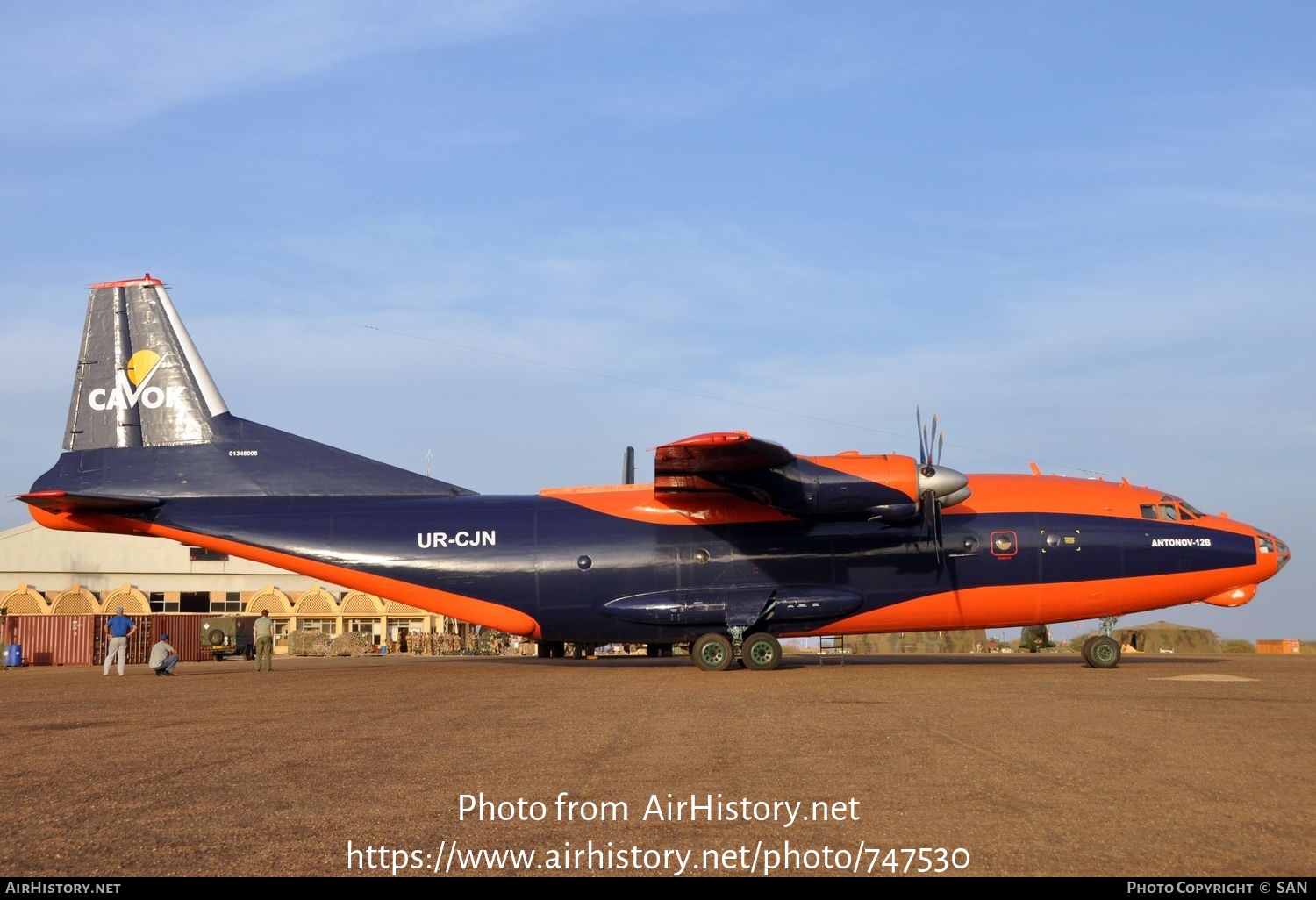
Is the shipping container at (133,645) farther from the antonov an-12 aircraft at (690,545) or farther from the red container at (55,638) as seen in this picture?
the antonov an-12 aircraft at (690,545)

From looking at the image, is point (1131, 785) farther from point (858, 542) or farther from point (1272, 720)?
point (858, 542)

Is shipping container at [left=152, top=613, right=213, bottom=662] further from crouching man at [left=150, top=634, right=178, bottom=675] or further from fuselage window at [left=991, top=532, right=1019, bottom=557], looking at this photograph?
fuselage window at [left=991, top=532, right=1019, bottom=557]

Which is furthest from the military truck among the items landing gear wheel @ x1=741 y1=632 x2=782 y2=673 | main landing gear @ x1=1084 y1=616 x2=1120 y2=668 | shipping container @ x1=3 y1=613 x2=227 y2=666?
main landing gear @ x1=1084 y1=616 x2=1120 y2=668

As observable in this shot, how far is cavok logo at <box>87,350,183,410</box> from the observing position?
86.4 feet

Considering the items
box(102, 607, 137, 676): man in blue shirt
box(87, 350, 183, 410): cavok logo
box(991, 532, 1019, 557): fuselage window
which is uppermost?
box(87, 350, 183, 410): cavok logo

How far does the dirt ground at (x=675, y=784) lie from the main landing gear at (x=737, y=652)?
5792 millimetres

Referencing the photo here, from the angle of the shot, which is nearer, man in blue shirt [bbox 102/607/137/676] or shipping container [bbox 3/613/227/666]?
man in blue shirt [bbox 102/607/137/676]

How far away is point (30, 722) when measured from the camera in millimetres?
15203

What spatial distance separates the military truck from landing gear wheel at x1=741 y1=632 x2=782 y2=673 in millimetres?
30408

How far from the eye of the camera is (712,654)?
24500 millimetres

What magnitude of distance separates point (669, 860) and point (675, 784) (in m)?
2.59
